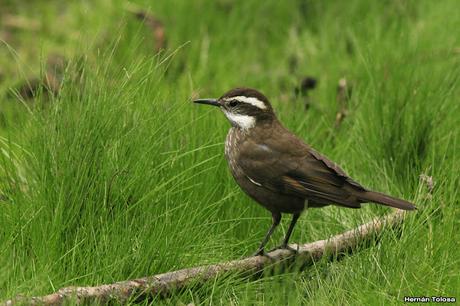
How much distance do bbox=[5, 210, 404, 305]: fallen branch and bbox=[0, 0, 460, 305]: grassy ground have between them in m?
0.08

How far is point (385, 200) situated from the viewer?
5.16m

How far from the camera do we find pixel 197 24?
951 cm

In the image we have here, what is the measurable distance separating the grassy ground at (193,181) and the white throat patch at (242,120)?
15 centimetres

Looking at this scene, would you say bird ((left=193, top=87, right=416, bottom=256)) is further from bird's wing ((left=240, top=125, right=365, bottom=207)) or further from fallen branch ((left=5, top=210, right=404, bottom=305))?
fallen branch ((left=5, top=210, right=404, bottom=305))

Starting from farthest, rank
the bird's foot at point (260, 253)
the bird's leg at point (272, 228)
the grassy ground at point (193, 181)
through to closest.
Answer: the bird's leg at point (272, 228)
the bird's foot at point (260, 253)
the grassy ground at point (193, 181)

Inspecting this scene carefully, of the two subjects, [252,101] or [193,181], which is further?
[252,101]

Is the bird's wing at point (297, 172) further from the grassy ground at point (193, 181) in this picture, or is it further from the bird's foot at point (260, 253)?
the bird's foot at point (260, 253)

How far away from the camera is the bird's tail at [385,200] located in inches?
199

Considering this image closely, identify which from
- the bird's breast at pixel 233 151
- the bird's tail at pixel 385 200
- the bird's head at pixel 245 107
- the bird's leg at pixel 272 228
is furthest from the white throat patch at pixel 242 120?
the bird's tail at pixel 385 200

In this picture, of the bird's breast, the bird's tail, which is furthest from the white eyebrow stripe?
the bird's tail

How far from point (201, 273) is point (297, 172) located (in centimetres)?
118

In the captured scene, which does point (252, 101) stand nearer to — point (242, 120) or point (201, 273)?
point (242, 120)

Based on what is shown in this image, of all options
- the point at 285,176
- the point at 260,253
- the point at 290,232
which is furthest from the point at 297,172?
the point at 260,253

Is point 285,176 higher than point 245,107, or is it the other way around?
point 245,107
